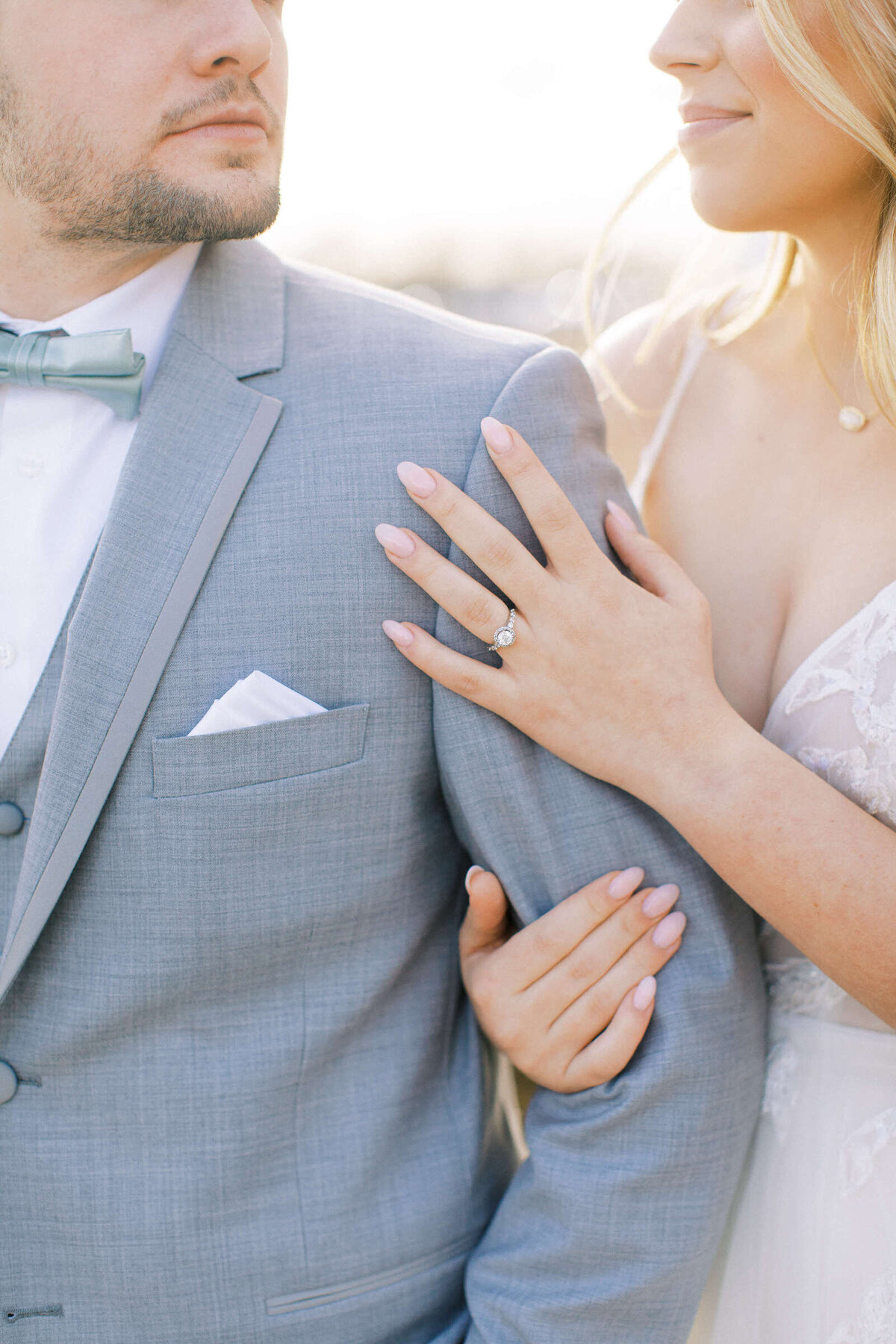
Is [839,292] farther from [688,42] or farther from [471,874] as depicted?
[471,874]

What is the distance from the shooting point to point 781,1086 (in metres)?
1.37

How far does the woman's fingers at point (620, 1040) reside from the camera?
4.08 feet

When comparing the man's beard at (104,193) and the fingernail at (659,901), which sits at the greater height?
the man's beard at (104,193)

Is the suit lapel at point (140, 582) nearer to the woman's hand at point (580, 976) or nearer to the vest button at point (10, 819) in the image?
the vest button at point (10, 819)

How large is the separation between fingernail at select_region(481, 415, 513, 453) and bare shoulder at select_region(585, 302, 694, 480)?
64 centimetres

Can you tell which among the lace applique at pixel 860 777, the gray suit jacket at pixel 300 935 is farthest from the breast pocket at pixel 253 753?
the lace applique at pixel 860 777

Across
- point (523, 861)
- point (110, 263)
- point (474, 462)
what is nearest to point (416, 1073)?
point (523, 861)

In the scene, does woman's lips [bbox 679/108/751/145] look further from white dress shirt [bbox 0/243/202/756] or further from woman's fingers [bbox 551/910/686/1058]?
woman's fingers [bbox 551/910/686/1058]

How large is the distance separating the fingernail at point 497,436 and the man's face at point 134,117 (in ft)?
1.30

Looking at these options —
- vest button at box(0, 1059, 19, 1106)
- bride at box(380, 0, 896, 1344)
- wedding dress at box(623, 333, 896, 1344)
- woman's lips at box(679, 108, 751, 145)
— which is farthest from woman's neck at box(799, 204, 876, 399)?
vest button at box(0, 1059, 19, 1106)

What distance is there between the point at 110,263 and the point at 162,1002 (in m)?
0.90

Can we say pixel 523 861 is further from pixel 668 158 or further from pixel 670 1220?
pixel 668 158

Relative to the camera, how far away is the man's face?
1206 millimetres

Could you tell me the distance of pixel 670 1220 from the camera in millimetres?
1229
